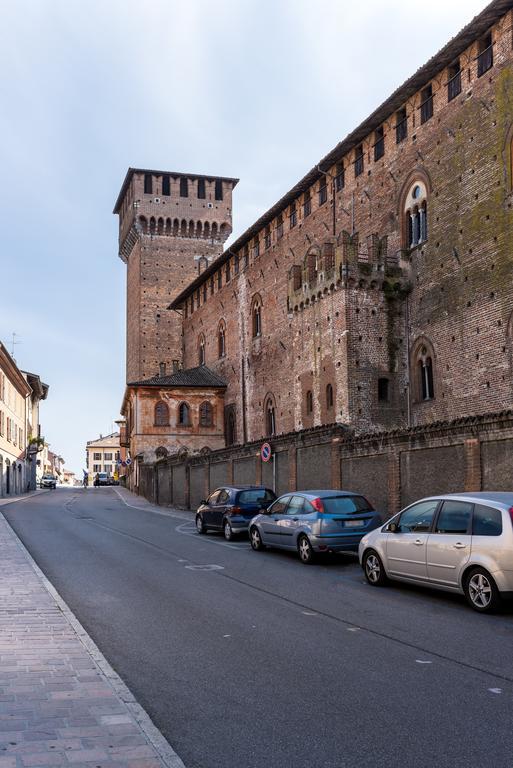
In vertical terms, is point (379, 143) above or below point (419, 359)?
above

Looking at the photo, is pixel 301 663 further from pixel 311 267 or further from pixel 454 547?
pixel 311 267

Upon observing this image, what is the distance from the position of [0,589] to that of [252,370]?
37.0m

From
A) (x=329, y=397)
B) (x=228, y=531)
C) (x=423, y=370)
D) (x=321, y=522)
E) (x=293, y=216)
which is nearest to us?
(x=321, y=522)

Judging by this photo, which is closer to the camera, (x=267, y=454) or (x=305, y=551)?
(x=305, y=551)

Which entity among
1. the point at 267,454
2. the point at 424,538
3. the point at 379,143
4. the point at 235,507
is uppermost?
the point at 379,143

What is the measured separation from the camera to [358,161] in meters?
34.2

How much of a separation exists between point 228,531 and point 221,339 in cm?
3554

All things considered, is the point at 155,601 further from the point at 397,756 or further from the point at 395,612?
the point at 397,756

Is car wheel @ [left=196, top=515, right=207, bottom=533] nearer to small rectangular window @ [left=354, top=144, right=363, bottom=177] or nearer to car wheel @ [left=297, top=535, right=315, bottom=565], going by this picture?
→ car wheel @ [left=297, top=535, right=315, bottom=565]

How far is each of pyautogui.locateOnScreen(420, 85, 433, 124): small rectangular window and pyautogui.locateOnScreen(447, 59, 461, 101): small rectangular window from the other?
1.22 metres

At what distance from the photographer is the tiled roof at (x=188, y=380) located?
53781mm

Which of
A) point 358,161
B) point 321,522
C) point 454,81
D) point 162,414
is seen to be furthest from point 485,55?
point 162,414

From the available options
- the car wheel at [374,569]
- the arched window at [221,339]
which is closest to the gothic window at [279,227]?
the arched window at [221,339]

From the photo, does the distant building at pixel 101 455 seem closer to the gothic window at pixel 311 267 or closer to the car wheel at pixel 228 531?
the gothic window at pixel 311 267
